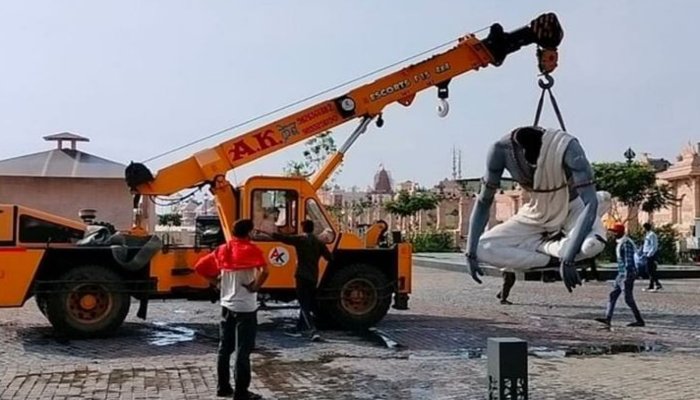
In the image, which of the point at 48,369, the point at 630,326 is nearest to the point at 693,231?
the point at 630,326

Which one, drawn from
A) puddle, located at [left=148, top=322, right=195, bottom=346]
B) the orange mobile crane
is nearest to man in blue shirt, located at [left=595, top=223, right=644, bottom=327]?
the orange mobile crane

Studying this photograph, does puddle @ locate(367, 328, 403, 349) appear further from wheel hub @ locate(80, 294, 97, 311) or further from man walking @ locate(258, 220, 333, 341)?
wheel hub @ locate(80, 294, 97, 311)

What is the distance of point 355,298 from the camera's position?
15.3 metres

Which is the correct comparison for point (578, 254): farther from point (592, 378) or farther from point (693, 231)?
point (693, 231)

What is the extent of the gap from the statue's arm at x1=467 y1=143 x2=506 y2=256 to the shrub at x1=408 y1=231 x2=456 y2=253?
41562mm

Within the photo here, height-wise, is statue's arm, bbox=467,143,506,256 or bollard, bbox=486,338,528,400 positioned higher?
statue's arm, bbox=467,143,506,256

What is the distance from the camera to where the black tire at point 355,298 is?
15156mm

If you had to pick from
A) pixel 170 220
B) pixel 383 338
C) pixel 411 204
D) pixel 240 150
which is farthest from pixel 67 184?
pixel 411 204

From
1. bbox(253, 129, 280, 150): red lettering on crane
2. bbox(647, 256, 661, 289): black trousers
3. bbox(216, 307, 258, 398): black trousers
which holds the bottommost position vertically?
bbox(216, 307, 258, 398): black trousers

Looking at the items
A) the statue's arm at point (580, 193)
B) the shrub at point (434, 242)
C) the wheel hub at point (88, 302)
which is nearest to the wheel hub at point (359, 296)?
the wheel hub at point (88, 302)

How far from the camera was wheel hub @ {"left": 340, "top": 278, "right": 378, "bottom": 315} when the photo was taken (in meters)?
15.2

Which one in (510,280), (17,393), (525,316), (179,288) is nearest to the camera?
(17,393)

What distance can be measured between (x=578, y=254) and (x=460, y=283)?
878 inches

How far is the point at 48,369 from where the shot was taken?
11289 millimetres
